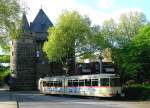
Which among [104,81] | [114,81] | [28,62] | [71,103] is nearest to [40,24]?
[28,62]

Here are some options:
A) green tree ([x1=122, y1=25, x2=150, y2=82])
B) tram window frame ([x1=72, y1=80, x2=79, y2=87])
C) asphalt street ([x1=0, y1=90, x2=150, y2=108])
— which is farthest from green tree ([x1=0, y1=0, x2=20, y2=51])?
green tree ([x1=122, y1=25, x2=150, y2=82])

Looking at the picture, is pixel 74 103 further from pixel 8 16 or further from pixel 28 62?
pixel 28 62

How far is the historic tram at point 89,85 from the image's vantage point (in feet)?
145

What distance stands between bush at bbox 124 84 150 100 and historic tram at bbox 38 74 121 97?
2426mm

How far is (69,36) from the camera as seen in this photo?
230 ft

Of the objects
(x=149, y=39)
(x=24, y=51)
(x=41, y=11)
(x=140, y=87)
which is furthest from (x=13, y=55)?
(x=140, y=87)

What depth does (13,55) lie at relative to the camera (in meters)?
92.7

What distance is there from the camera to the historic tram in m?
44.2

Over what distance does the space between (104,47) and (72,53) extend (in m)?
6.03

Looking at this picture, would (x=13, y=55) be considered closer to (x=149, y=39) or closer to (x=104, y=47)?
(x=104, y=47)

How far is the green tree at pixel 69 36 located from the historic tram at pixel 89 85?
14.3 meters

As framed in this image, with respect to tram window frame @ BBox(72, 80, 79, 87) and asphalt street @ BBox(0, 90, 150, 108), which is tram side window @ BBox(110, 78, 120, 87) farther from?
tram window frame @ BBox(72, 80, 79, 87)

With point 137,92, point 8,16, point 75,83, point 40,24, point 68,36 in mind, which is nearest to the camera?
point 8,16

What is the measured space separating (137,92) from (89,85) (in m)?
4.88
